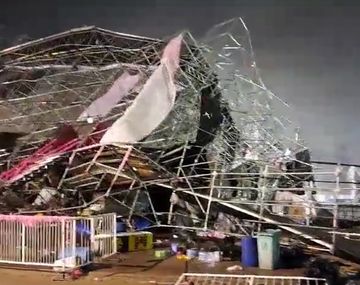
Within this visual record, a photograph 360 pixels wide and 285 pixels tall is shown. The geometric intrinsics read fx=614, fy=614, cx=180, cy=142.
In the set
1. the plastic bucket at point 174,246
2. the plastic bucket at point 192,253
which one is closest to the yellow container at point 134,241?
the plastic bucket at point 174,246

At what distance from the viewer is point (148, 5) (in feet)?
20.9

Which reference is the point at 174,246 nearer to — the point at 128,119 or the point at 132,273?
the point at 132,273

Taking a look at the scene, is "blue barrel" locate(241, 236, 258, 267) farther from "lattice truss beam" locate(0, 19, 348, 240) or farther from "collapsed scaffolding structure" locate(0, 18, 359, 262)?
"lattice truss beam" locate(0, 19, 348, 240)

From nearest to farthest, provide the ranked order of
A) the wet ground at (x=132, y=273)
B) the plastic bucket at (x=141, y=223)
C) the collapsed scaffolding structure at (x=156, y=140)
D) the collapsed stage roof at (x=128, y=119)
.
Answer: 1. the wet ground at (x=132, y=273)
2. the collapsed scaffolding structure at (x=156, y=140)
3. the collapsed stage roof at (x=128, y=119)
4. the plastic bucket at (x=141, y=223)

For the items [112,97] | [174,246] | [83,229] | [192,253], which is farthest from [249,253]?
[112,97]

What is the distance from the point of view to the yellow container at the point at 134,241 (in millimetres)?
4459

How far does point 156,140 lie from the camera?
4.40m

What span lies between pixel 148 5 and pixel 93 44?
1366 mm

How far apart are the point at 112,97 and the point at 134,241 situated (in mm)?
1126

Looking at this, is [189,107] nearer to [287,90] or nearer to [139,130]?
[139,130]

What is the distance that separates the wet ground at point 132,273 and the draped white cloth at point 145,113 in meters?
0.83

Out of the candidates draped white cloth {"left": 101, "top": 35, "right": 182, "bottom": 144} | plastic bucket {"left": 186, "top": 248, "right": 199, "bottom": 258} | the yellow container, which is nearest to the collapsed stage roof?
draped white cloth {"left": 101, "top": 35, "right": 182, "bottom": 144}

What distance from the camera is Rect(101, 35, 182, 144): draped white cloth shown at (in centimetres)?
414

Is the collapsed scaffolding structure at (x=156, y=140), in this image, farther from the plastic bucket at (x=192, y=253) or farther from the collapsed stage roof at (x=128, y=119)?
the plastic bucket at (x=192, y=253)
